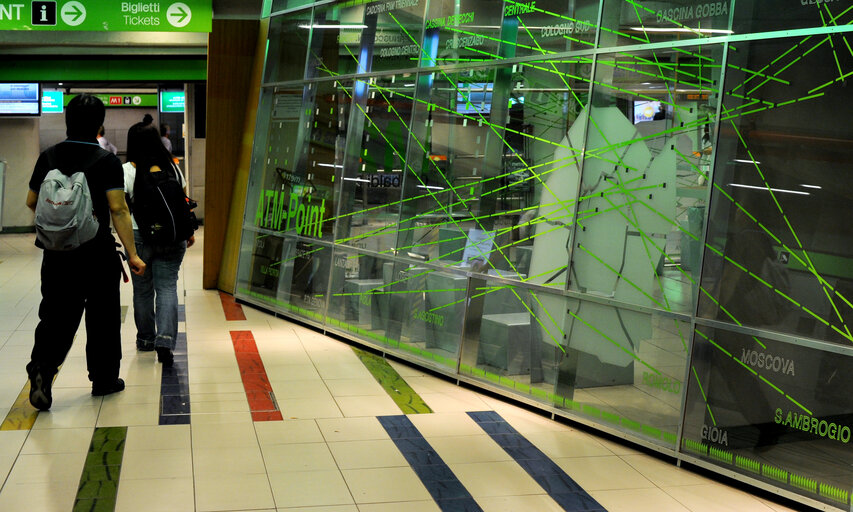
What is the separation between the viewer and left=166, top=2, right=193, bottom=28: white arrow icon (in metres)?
8.66

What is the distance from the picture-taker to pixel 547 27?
16.4 feet

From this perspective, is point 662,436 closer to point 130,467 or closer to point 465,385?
point 465,385

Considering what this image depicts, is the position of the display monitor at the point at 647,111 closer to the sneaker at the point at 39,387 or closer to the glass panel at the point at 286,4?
the sneaker at the point at 39,387

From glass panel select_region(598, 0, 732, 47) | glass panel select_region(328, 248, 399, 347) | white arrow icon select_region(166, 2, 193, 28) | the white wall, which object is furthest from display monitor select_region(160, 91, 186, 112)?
glass panel select_region(598, 0, 732, 47)

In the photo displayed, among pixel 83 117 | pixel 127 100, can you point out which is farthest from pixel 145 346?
pixel 127 100

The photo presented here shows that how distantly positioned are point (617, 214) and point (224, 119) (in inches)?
208

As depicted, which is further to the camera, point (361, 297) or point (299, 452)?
point (361, 297)

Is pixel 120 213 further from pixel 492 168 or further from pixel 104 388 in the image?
pixel 492 168

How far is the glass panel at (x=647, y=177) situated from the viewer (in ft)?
13.6

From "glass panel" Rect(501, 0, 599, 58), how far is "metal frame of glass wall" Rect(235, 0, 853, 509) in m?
0.01

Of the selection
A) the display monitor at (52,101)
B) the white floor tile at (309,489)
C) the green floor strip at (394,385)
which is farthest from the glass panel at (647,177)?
the display monitor at (52,101)

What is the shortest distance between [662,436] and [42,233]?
3336 mm

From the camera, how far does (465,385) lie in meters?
5.45

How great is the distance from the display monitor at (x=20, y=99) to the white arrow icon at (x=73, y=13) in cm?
578
